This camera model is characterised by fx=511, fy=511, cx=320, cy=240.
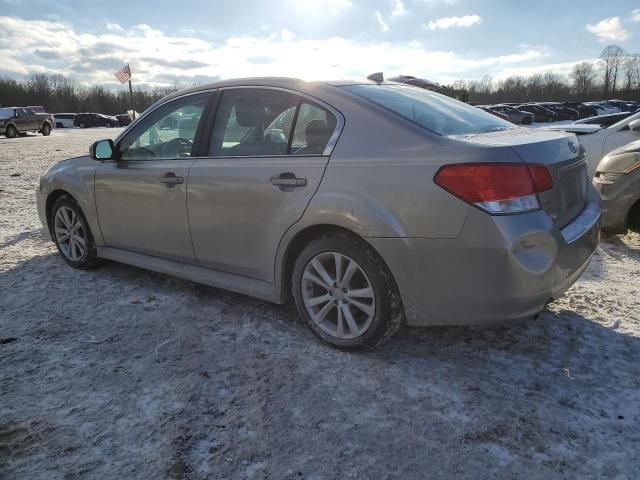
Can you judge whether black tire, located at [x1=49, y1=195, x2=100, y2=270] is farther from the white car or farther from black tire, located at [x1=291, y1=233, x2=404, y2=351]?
the white car

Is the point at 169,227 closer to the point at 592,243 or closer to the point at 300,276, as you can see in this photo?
the point at 300,276

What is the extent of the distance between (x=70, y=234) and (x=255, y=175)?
2509mm

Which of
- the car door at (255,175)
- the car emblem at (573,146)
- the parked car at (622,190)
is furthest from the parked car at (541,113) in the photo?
the car door at (255,175)

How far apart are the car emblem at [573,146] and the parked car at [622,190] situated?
7.20 feet

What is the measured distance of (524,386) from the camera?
8.61 feet

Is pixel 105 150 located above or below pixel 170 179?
above

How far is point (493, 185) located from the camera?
242 centimetres

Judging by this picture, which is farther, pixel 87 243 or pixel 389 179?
pixel 87 243

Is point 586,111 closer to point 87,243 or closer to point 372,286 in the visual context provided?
point 87,243

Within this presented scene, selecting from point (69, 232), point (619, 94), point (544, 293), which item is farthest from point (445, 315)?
point (619, 94)

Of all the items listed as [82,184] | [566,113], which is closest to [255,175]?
[82,184]

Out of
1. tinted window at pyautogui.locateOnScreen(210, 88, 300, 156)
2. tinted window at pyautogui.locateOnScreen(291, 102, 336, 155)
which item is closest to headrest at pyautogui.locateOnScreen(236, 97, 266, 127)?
tinted window at pyautogui.locateOnScreen(210, 88, 300, 156)

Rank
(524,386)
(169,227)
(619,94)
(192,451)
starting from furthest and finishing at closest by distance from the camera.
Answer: (619,94), (169,227), (524,386), (192,451)

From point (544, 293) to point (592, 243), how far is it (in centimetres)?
69
